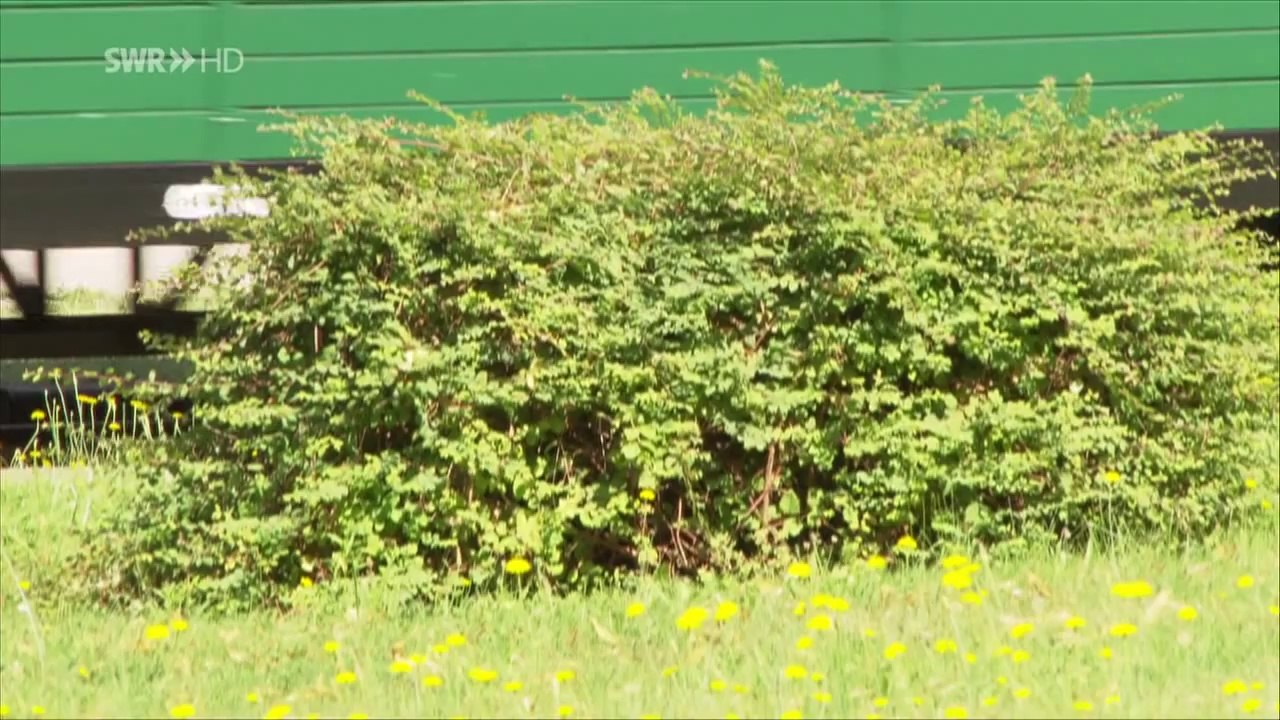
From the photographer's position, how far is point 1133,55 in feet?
21.6

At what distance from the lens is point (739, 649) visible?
145 inches

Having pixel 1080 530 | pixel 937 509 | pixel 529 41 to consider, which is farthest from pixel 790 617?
pixel 529 41

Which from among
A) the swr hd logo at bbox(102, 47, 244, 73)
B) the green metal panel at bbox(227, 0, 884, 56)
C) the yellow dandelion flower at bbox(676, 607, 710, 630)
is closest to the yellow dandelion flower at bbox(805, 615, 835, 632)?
the yellow dandelion flower at bbox(676, 607, 710, 630)

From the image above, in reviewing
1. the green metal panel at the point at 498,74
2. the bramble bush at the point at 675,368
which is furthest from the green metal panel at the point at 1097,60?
the bramble bush at the point at 675,368

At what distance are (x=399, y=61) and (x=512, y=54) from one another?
1.37ft

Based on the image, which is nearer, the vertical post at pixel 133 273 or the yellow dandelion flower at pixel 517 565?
the yellow dandelion flower at pixel 517 565

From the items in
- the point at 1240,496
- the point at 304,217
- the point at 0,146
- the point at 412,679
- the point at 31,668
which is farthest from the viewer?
the point at 0,146

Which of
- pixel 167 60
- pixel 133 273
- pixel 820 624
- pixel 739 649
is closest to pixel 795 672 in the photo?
pixel 820 624

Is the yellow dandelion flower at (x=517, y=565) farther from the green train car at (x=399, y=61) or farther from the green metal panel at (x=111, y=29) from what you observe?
the green metal panel at (x=111, y=29)

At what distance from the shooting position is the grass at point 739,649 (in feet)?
10.9

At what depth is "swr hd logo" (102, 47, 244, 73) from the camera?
6.24 metres

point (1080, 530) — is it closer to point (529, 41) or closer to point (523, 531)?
point (523, 531)

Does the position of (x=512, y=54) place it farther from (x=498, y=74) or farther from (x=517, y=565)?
(x=517, y=565)

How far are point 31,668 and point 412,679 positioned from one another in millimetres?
912
